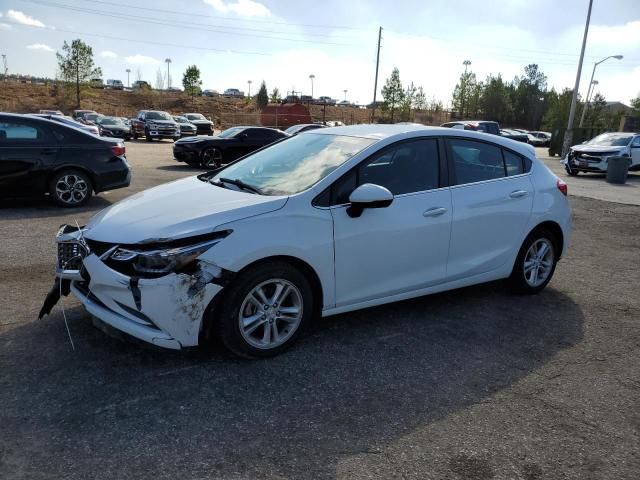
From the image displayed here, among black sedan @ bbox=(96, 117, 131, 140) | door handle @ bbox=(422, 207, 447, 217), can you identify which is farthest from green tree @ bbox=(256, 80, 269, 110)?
door handle @ bbox=(422, 207, 447, 217)

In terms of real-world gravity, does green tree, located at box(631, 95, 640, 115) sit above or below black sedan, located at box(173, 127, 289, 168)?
above

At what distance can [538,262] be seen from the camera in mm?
5129

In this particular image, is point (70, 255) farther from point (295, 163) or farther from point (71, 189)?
point (71, 189)

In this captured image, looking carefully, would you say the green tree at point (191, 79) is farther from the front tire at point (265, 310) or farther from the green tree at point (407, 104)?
the front tire at point (265, 310)

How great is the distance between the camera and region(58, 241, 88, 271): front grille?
3539 mm

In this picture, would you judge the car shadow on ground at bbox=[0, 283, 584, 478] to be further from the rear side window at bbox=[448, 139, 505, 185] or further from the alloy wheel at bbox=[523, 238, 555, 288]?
the rear side window at bbox=[448, 139, 505, 185]

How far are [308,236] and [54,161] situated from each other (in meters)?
6.46

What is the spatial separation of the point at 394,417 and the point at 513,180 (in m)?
2.76

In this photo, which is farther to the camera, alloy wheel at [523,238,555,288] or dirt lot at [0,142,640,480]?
alloy wheel at [523,238,555,288]

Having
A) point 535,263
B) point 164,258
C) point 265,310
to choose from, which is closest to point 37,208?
point 164,258

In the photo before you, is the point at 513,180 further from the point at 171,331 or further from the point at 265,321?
the point at 171,331

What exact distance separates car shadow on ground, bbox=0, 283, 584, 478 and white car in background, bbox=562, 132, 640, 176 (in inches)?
643

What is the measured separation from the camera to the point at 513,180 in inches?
191

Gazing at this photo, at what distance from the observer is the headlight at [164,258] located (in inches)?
125
